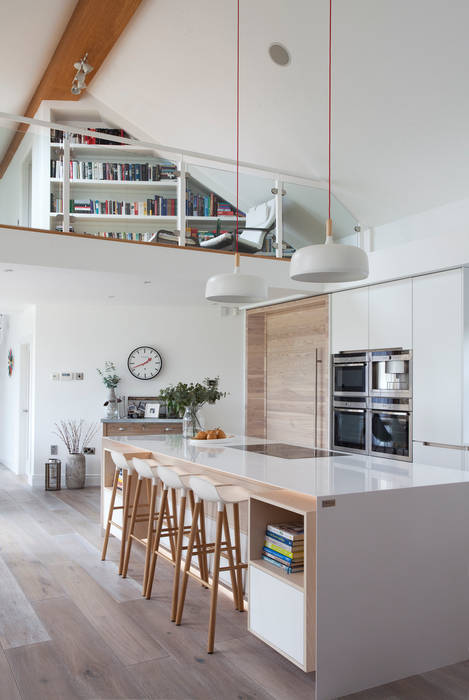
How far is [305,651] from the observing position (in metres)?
2.64

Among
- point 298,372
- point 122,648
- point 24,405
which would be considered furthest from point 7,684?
point 24,405

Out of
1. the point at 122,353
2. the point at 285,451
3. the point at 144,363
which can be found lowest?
the point at 285,451

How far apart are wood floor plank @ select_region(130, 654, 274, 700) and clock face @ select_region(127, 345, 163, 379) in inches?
207

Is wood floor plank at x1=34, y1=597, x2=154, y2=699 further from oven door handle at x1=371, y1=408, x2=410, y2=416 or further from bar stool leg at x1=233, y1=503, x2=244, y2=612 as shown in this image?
oven door handle at x1=371, y1=408, x2=410, y2=416

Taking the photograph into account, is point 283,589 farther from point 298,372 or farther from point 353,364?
point 298,372

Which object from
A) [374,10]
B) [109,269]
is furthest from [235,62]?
[109,269]

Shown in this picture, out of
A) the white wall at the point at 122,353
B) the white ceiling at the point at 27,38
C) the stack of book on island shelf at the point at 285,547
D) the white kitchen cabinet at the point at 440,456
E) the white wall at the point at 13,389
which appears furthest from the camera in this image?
the white wall at the point at 13,389

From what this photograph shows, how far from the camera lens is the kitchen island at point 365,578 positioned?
2639 millimetres

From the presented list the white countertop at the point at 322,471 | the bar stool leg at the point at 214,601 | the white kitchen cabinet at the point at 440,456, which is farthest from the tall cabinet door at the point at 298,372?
the bar stool leg at the point at 214,601

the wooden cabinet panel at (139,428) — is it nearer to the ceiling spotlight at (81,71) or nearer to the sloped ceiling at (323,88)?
the sloped ceiling at (323,88)

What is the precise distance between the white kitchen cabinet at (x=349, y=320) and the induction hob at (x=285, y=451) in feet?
6.07

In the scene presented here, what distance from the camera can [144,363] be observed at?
806 centimetres

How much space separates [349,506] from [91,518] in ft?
12.9

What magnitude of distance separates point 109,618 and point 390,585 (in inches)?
64.9
